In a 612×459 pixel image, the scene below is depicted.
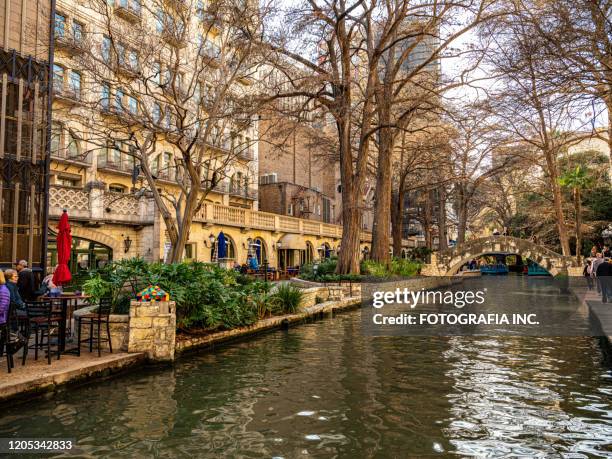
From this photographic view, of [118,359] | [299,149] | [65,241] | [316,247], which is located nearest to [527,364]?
[118,359]

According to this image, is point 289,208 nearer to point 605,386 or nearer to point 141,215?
point 141,215

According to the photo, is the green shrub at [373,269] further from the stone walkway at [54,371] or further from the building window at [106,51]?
the stone walkway at [54,371]

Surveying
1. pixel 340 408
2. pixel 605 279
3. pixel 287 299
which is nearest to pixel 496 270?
pixel 605 279

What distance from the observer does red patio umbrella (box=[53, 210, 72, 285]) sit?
9.63 metres

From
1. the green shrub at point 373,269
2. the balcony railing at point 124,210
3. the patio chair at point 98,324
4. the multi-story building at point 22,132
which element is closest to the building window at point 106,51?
the multi-story building at point 22,132

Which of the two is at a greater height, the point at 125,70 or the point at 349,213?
the point at 125,70

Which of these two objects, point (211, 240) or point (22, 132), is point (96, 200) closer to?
point (22, 132)

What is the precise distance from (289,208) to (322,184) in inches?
492

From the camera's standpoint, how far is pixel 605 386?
26.2 ft

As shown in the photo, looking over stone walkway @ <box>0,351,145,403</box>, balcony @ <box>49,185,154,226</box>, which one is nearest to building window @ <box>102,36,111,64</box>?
balcony @ <box>49,185,154,226</box>

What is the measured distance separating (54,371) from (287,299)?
8.64 meters

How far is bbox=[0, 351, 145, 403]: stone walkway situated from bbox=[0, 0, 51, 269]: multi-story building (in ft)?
31.0

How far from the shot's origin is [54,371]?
7.39 metres

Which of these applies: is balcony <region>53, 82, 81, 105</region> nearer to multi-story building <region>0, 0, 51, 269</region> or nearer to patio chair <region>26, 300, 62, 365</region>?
Answer: multi-story building <region>0, 0, 51, 269</region>
